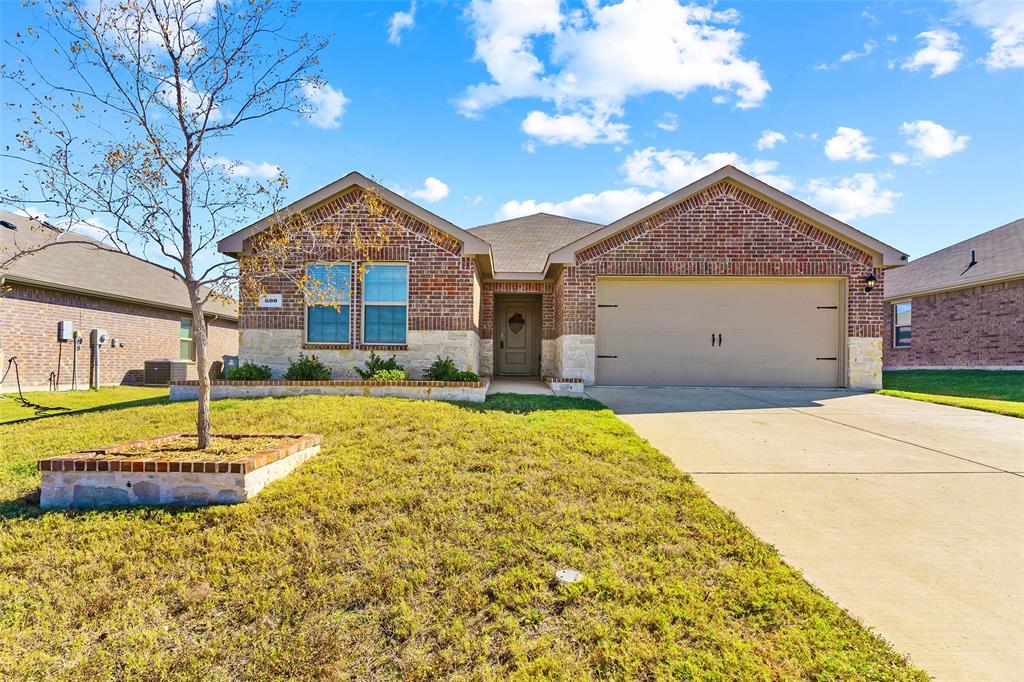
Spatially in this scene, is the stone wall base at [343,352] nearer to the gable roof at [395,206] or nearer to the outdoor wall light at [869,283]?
the gable roof at [395,206]

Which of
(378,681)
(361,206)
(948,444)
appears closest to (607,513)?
(378,681)

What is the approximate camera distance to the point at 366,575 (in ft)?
10.1

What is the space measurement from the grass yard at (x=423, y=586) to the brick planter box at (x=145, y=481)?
0.18 m

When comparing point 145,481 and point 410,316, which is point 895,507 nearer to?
point 145,481

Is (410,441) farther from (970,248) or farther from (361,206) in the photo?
(970,248)

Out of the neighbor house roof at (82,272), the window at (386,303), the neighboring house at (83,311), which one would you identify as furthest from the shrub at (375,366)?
the neighboring house at (83,311)

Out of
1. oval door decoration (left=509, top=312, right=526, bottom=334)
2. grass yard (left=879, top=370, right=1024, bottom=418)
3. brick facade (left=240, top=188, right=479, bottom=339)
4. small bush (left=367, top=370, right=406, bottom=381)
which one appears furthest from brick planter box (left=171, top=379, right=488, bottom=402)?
grass yard (left=879, top=370, right=1024, bottom=418)

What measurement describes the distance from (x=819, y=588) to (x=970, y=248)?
22.2m

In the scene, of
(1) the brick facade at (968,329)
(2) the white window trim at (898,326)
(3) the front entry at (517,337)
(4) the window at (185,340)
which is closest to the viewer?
(3) the front entry at (517,337)

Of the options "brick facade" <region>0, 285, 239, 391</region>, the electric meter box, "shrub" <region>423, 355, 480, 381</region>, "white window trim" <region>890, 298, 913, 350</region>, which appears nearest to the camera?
"shrub" <region>423, 355, 480, 381</region>

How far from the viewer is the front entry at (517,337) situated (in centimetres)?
1462

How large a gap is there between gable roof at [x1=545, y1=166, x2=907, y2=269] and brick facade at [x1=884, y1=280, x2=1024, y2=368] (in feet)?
24.5

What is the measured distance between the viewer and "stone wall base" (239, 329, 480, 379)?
403 inches

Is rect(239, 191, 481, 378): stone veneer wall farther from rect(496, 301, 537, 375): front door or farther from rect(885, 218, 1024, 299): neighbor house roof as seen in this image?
rect(885, 218, 1024, 299): neighbor house roof
